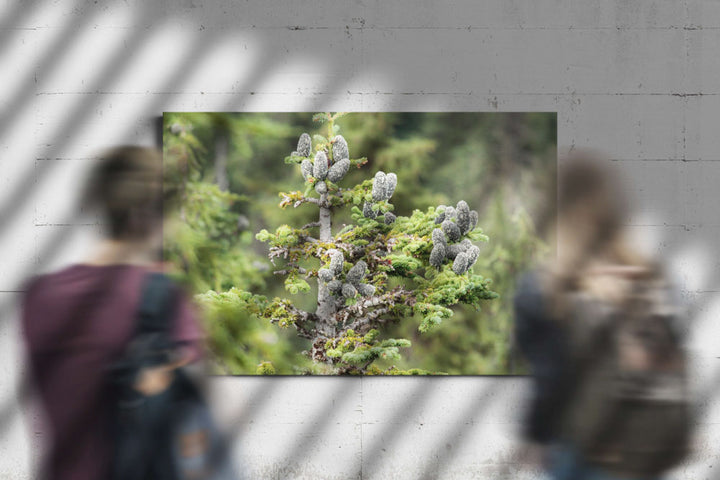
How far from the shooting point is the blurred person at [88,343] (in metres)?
1.63

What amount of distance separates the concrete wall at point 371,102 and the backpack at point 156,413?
266 centimetres

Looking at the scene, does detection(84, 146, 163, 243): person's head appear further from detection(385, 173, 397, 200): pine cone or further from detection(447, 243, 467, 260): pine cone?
detection(447, 243, 467, 260): pine cone

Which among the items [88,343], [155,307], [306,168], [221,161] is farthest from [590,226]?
[221,161]

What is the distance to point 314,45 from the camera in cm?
433

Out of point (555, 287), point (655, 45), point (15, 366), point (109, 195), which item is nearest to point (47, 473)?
point (109, 195)

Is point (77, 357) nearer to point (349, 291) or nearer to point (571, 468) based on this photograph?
point (571, 468)

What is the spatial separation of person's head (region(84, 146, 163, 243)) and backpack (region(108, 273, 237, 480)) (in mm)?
150

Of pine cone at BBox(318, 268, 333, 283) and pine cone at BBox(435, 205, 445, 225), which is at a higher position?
pine cone at BBox(435, 205, 445, 225)

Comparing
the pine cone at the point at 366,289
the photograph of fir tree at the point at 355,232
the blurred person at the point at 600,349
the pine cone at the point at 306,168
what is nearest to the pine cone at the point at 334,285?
the photograph of fir tree at the point at 355,232

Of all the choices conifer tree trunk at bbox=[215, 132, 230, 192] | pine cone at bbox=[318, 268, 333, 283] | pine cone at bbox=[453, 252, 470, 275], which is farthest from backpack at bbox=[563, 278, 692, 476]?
conifer tree trunk at bbox=[215, 132, 230, 192]

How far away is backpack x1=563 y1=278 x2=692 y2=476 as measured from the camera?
1630 mm

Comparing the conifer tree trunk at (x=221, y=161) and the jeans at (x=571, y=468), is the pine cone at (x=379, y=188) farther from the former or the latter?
the jeans at (x=571, y=468)

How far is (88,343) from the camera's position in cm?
163

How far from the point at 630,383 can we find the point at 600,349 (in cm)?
11
